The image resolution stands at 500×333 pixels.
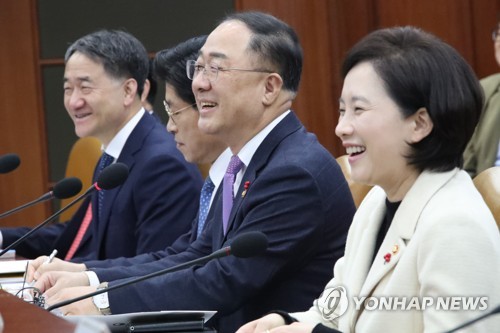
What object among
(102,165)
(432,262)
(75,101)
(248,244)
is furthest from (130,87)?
(432,262)

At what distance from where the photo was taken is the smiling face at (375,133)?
2.06m

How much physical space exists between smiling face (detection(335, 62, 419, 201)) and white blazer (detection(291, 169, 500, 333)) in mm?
65

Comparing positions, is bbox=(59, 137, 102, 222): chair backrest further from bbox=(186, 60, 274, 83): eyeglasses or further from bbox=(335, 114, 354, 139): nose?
bbox=(335, 114, 354, 139): nose

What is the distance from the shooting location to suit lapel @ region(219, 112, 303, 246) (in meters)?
2.66

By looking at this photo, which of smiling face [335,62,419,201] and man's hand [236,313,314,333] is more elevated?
smiling face [335,62,419,201]

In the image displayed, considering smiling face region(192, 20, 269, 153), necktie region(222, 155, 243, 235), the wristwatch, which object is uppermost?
smiling face region(192, 20, 269, 153)

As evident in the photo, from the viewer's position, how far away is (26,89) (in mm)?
5355

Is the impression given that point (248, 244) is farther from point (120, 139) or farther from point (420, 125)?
point (120, 139)

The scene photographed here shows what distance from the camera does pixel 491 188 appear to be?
2285 millimetres

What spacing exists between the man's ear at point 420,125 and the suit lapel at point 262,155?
66 cm

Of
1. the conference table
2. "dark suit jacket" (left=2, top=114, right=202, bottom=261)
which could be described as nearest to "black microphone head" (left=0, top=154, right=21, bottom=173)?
"dark suit jacket" (left=2, top=114, right=202, bottom=261)

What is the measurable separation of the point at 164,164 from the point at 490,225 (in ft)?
5.82

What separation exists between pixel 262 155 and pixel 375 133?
25.7 inches

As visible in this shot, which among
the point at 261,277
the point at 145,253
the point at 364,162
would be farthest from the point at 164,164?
the point at 364,162
